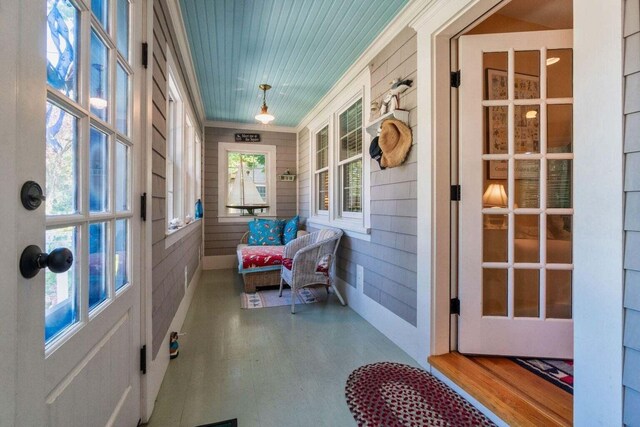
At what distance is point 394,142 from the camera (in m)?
2.27

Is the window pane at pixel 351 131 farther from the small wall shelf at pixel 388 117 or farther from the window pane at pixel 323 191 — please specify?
the window pane at pixel 323 191

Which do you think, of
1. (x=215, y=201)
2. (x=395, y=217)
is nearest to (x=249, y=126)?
(x=215, y=201)

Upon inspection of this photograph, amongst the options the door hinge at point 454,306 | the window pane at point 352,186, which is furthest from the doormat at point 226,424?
the window pane at point 352,186

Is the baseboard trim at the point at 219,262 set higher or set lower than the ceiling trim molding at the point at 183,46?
lower

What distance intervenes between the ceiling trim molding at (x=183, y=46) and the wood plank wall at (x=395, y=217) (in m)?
1.69

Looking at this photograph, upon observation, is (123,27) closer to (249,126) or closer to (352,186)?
(352,186)

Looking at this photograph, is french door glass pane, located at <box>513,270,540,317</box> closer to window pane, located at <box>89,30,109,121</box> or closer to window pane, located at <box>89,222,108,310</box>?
window pane, located at <box>89,222,108,310</box>

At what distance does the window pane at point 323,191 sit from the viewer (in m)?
4.26

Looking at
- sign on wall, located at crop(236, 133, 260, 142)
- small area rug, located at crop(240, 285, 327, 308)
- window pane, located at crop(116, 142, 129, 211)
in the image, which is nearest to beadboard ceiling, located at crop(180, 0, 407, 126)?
sign on wall, located at crop(236, 133, 260, 142)

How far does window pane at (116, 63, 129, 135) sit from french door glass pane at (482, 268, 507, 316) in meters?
2.21

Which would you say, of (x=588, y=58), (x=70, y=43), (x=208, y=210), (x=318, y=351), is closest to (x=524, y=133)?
(x=588, y=58)

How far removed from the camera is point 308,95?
3.90 meters

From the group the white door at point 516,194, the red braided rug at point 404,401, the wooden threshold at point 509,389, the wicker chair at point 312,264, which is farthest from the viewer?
the wicker chair at point 312,264

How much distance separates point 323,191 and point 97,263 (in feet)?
11.4
